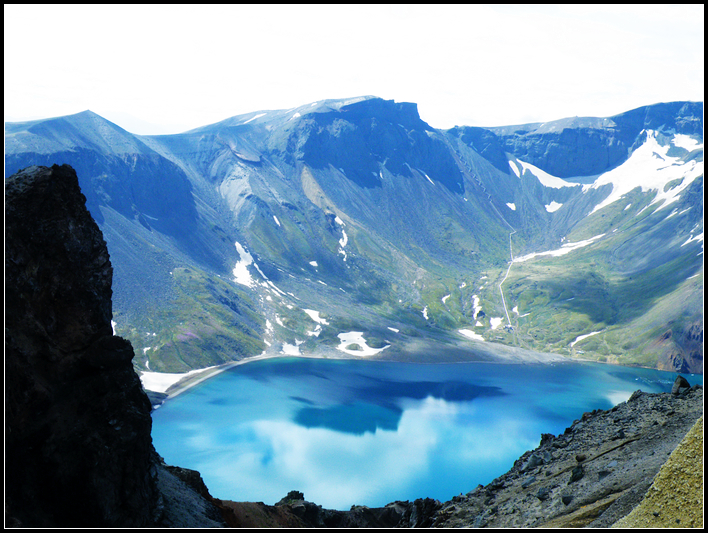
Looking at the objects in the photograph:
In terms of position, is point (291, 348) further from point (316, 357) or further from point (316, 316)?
point (316, 316)

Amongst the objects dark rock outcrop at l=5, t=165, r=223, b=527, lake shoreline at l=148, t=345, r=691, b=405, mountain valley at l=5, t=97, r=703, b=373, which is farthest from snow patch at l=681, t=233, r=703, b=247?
dark rock outcrop at l=5, t=165, r=223, b=527

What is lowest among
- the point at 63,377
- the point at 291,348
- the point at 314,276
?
the point at 63,377

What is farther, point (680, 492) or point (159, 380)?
point (159, 380)

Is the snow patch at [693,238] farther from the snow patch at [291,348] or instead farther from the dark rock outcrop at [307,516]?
the dark rock outcrop at [307,516]

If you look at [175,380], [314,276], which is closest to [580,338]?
[314,276]

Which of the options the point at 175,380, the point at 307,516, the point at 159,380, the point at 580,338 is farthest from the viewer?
the point at 580,338

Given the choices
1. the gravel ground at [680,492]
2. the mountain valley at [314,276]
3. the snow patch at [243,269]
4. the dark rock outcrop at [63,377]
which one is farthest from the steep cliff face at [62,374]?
the snow patch at [243,269]
